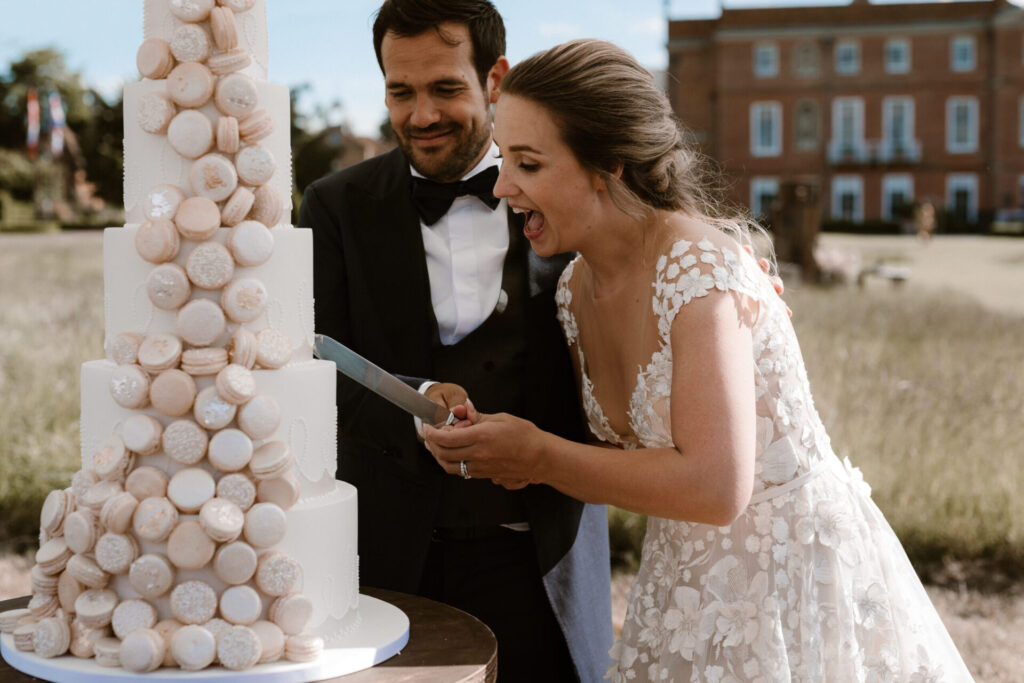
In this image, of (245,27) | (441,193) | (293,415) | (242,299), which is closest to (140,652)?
(293,415)

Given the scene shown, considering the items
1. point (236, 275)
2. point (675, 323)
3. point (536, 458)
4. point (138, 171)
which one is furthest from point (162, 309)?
point (675, 323)

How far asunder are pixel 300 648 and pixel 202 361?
52 cm

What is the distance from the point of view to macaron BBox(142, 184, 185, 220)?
181 centimetres

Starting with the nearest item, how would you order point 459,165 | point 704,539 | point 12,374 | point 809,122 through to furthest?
point 704,539, point 459,165, point 12,374, point 809,122

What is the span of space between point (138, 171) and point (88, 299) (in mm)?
9690

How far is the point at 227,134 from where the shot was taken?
1.81 meters

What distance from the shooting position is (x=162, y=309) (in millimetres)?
1819

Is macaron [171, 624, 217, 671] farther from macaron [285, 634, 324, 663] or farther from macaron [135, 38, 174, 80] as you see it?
macaron [135, 38, 174, 80]

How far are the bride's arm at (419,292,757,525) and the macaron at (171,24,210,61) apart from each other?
0.88 metres

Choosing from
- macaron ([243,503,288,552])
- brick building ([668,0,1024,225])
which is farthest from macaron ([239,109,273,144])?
brick building ([668,0,1024,225])

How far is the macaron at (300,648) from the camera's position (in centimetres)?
177

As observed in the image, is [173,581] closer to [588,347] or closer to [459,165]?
[588,347]

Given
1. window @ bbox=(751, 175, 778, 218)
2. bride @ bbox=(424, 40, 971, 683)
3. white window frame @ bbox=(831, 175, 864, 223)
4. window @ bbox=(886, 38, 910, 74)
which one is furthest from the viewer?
white window frame @ bbox=(831, 175, 864, 223)

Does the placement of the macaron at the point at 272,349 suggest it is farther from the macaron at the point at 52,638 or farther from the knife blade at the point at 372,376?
the macaron at the point at 52,638
